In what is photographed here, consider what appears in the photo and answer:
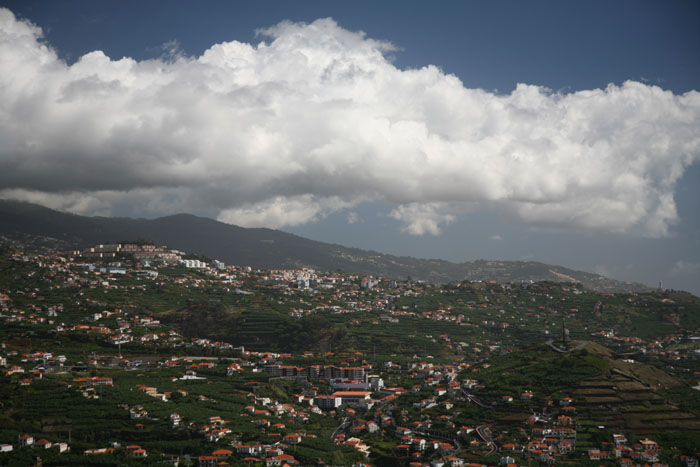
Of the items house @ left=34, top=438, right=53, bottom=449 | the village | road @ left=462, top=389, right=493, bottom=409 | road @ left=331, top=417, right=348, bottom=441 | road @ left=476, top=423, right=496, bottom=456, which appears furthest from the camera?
road @ left=462, top=389, right=493, bottom=409

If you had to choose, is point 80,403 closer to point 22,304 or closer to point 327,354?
point 327,354

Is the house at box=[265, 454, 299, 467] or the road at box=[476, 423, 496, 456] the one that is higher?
the road at box=[476, 423, 496, 456]

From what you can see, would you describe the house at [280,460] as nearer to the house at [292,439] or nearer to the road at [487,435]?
the house at [292,439]

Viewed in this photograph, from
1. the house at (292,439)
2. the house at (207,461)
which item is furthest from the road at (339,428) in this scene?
the house at (207,461)

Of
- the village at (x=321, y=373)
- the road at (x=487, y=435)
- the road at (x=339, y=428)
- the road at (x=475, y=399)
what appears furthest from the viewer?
the road at (x=475, y=399)

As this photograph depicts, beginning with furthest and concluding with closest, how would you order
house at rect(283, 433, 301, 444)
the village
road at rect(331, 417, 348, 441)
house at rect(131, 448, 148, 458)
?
road at rect(331, 417, 348, 441) < house at rect(283, 433, 301, 444) < the village < house at rect(131, 448, 148, 458)

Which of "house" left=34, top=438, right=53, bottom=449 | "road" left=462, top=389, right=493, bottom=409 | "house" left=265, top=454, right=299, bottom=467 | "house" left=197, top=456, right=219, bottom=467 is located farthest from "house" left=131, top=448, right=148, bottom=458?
"road" left=462, top=389, right=493, bottom=409

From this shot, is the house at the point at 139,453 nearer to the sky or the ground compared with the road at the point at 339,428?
nearer to the sky

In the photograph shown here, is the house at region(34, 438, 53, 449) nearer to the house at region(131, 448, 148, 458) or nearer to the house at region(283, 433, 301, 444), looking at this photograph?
the house at region(131, 448, 148, 458)
